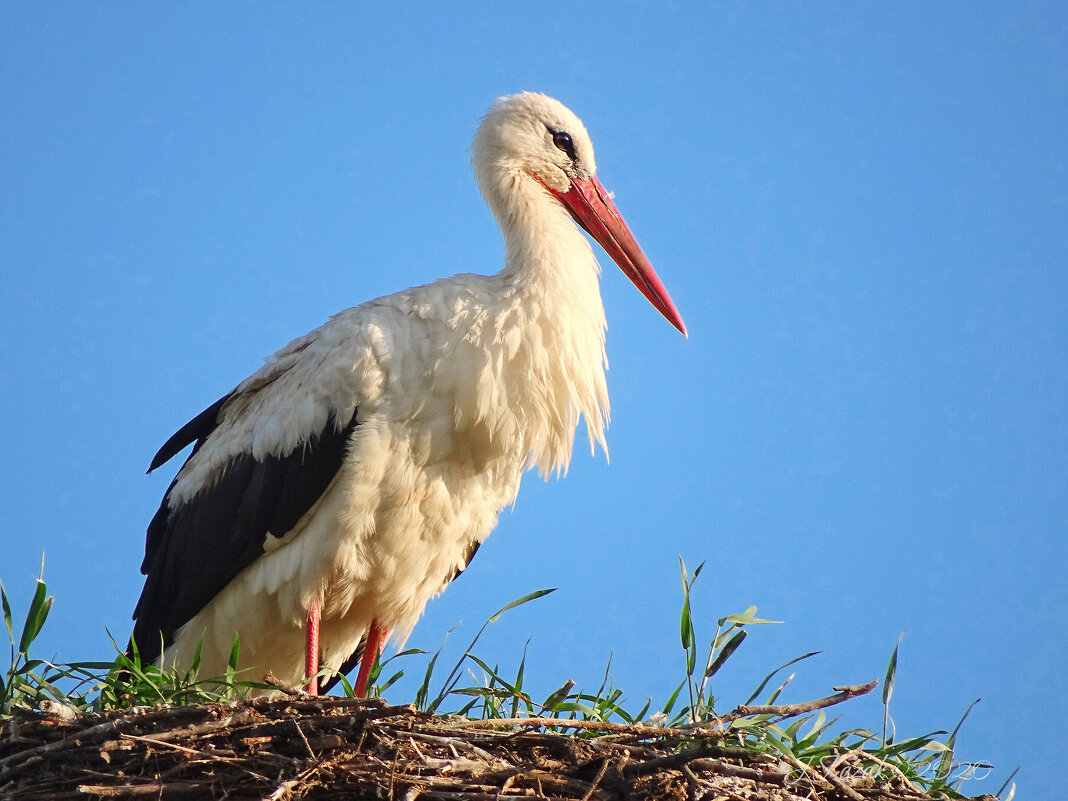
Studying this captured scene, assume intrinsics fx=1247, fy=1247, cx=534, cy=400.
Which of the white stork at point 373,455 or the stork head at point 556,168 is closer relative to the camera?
the white stork at point 373,455

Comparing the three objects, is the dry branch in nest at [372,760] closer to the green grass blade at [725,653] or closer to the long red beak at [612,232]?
the green grass blade at [725,653]

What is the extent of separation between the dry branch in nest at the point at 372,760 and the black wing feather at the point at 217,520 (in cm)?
138

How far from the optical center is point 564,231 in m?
4.93

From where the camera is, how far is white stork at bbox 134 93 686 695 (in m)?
4.34

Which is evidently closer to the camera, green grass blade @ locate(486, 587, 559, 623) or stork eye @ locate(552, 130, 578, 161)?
green grass blade @ locate(486, 587, 559, 623)

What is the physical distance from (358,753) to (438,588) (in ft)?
6.52

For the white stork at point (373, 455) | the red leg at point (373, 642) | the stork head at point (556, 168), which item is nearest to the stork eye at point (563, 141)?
the stork head at point (556, 168)

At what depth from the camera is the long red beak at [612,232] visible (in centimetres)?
523

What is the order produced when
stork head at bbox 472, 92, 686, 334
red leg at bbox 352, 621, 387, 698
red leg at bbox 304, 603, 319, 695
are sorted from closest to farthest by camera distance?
red leg at bbox 304, 603, 319, 695
red leg at bbox 352, 621, 387, 698
stork head at bbox 472, 92, 686, 334

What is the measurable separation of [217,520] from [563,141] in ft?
6.84

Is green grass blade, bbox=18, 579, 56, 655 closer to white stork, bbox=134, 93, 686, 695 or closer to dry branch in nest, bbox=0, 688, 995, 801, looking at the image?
dry branch in nest, bbox=0, 688, 995, 801

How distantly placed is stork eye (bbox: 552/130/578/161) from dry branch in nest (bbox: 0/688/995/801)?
2844 mm

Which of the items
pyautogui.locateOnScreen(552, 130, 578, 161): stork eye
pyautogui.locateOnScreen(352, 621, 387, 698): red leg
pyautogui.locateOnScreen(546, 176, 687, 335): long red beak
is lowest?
pyautogui.locateOnScreen(352, 621, 387, 698): red leg

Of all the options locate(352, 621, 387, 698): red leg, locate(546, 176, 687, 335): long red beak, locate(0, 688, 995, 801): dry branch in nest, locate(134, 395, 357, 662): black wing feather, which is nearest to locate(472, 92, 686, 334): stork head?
locate(546, 176, 687, 335): long red beak
